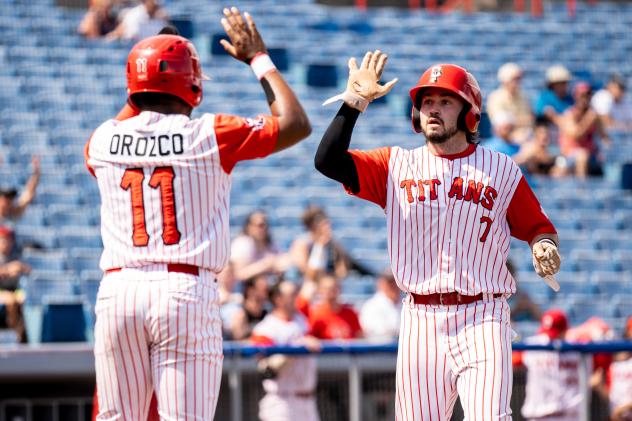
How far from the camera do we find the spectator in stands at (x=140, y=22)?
51.0ft

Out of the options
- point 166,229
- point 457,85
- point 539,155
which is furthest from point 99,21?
point 166,229

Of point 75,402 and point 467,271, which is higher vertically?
point 467,271

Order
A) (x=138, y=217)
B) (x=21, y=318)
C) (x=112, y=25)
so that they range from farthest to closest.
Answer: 1. (x=112, y=25)
2. (x=21, y=318)
3. (x=138, y=217)

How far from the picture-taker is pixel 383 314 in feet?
34.0

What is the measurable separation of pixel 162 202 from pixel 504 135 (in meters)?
8.06

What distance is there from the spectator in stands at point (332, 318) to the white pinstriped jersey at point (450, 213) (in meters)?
4.15

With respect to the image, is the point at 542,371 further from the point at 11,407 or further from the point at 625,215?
the point at 625,215

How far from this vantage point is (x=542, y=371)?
847 centimetres

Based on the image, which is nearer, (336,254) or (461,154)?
(461,154)

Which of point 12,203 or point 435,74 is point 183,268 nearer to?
point 435,74

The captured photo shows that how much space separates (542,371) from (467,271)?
343 cm

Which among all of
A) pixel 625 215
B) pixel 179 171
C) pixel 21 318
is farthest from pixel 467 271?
pixel 625 215

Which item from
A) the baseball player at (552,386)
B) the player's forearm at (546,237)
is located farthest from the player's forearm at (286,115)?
the baseball player at (552,386)

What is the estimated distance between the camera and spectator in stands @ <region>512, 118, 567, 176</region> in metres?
13.6
